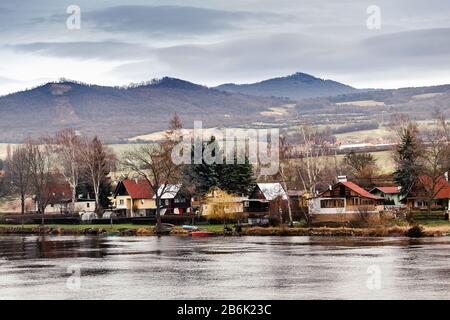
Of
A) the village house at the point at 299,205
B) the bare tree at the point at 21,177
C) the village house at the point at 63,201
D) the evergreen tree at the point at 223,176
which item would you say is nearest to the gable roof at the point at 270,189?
the evergreen tree at the point at 223,176

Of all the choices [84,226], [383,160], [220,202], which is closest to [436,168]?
[220,202]

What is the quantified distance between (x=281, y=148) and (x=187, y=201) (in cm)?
2167

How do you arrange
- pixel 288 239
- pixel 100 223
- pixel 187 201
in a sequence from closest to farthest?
pixel 288 239 < pixel 100 223 < pixel 187 201

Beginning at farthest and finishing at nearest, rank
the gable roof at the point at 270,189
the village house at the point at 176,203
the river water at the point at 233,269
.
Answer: the village house at the point at 176,203, the gable roof at the point at 270,189, the river water at the point at 233,269

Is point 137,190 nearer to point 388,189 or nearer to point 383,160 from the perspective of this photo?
point 388,189

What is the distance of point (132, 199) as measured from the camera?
4537 inches

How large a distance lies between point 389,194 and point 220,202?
1857 cm

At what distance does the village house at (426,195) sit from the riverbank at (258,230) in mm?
11369

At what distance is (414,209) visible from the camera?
8538 centimetres

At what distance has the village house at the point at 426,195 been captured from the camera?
8700cm

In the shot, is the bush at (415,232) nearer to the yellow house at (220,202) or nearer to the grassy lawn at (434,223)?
the grassy lawn at (434,223)

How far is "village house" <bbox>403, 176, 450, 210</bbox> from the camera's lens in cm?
8700
